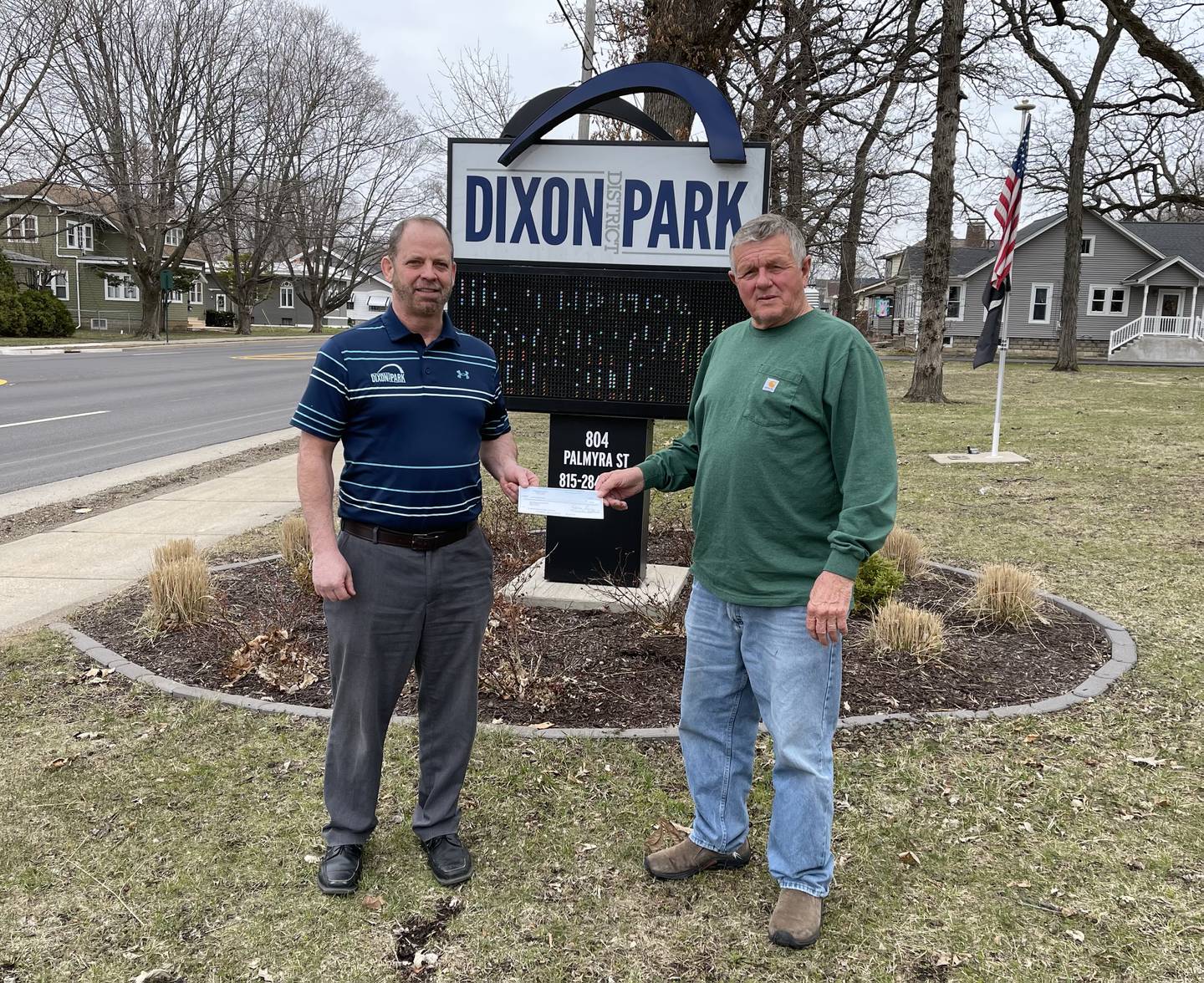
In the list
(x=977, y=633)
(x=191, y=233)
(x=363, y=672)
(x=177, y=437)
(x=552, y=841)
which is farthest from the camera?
(x=191, y=233)

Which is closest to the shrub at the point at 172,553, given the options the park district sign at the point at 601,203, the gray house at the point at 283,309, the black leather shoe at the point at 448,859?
the park district sign at the point at 601,203

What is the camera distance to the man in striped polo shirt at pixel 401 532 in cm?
291

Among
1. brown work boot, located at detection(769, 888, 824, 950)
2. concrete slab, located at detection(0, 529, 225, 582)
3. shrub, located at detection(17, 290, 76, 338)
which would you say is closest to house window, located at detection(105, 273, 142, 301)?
shrub, located at detection(17, 290, 76, 338)

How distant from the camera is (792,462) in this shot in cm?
279

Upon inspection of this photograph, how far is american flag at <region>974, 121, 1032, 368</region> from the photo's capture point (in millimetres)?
12086

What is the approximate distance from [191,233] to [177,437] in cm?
3673

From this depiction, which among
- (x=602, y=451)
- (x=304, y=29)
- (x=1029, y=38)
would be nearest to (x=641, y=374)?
(x=602, y=451)

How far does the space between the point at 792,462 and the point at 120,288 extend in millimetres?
63884

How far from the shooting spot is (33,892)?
10.1 ft

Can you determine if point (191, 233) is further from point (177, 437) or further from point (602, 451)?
point (602, 451)

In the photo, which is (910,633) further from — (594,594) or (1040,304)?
(1040,304)

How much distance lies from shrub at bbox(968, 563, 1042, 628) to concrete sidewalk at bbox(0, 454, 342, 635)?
5234 millimetres

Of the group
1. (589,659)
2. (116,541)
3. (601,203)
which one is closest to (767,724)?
(589,659)

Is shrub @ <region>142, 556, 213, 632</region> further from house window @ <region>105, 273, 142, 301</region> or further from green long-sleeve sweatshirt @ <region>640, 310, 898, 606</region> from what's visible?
house window @ <region>105, 273, 142, 301</region>
